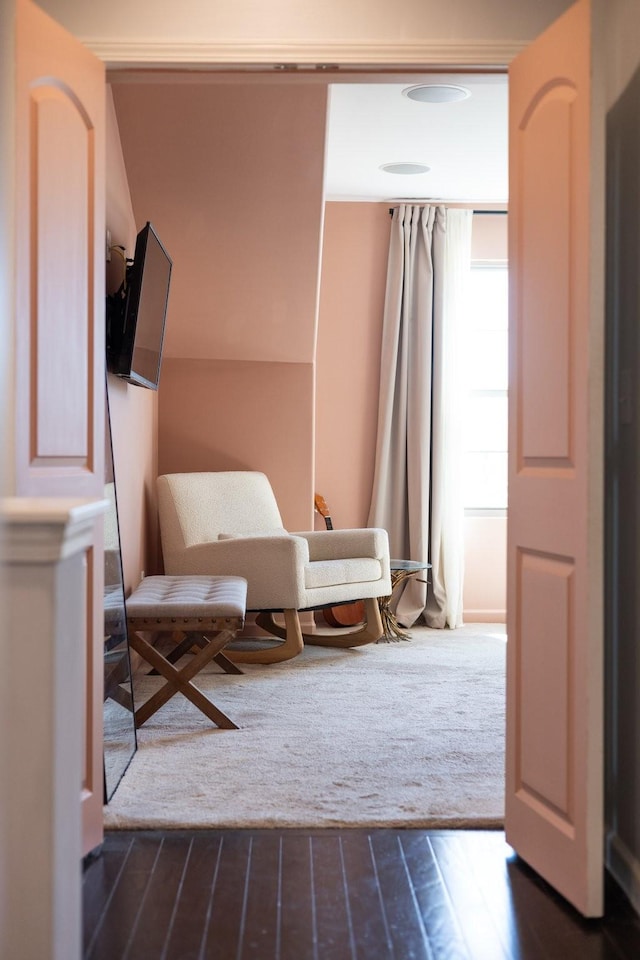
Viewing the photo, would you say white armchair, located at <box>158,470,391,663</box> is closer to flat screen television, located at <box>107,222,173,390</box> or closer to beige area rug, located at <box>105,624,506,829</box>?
beige area rug, located at <box>105,624,506,829</box>

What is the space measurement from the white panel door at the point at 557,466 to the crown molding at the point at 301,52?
0.43 ft

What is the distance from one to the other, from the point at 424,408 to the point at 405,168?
139 centimetres

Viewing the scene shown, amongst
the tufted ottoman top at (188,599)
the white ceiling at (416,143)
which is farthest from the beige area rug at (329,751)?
the white ceiling at (416,143)

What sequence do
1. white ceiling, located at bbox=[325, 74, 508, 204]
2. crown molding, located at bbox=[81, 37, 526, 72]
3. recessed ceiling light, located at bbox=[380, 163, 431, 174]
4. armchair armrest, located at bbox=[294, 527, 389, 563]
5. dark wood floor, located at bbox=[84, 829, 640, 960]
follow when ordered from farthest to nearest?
1. recessed ceiling light, located at bbox=[380, 163, 431, 174]
2. armchair armrest, located at bbox=[294, 527, 389, 563]
3. white ceiling, located at bbox=[325, 74, 508, 204]
4. crown molding, located at bbox=[81, 37, 526, 72]
5. dark wood floor, located at bbox=[84, 829, 640, 960]

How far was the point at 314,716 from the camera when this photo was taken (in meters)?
3.78

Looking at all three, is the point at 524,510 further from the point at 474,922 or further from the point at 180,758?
the point at 180,758

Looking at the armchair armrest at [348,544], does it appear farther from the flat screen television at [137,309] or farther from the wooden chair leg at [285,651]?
the flat screen television at [137,309]

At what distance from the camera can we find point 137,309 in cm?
365

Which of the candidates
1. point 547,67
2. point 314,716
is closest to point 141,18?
point 547,67

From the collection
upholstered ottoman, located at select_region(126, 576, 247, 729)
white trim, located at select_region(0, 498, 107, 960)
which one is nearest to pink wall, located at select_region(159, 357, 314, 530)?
upholstered ottoman, located at select_region(126, 576, 247, 729)

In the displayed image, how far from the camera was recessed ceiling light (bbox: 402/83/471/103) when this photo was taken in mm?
4238

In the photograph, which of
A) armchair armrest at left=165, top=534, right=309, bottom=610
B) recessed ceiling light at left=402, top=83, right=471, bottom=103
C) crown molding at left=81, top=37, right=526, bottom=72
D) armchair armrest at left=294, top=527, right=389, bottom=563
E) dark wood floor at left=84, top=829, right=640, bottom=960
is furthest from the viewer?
armchair armrest at left=294, top=527, right=389, bottom=563

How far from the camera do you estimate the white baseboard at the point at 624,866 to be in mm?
2143

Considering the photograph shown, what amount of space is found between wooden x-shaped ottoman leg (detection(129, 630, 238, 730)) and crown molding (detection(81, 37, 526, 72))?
1.94 meters
